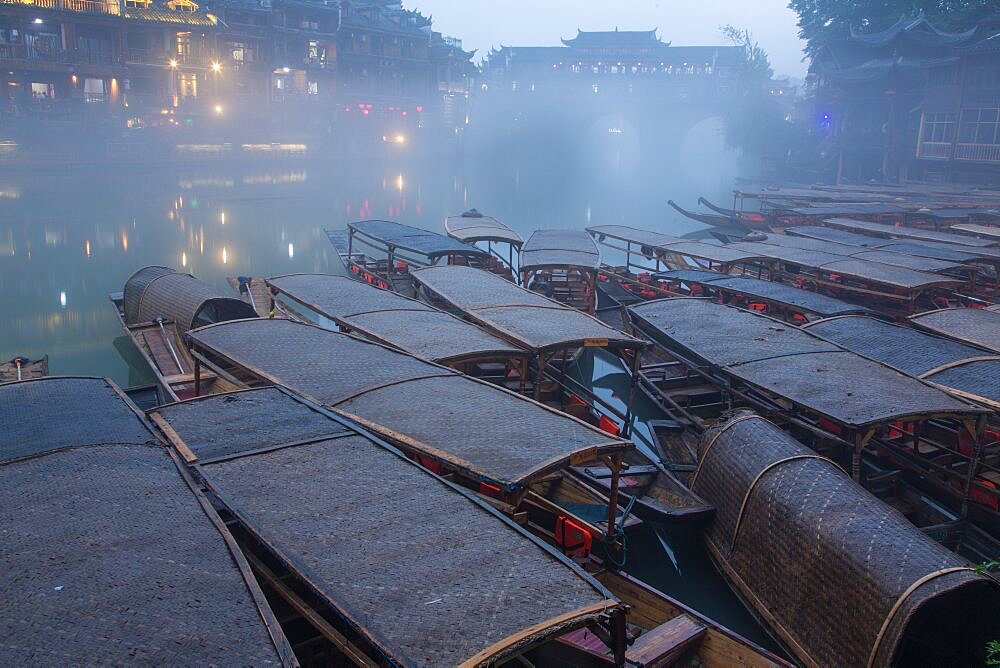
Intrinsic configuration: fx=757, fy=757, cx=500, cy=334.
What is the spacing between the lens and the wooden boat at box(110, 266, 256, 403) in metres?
11.3

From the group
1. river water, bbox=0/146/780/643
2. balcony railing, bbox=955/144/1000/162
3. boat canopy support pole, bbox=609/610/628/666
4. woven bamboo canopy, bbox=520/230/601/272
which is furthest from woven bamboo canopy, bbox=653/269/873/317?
balcony railing, bbox=955/144/1000/162

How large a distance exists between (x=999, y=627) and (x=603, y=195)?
4360 cm

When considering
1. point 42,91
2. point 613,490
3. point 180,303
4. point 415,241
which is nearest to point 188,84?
point 42,91

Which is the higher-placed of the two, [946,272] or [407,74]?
[407,74]

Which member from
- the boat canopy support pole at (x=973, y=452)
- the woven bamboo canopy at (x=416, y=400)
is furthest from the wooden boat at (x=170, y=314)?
the boat canopy support pole at (x=973, y=452)

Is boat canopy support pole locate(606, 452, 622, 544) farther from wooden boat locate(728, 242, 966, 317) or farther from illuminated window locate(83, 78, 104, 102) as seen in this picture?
illuminated window locate(83, 78, 104, 102)

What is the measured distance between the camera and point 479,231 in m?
18.1

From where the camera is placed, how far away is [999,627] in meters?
5.43

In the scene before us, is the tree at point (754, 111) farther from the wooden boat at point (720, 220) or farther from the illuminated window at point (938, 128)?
the wooden boat at point (720, 220)

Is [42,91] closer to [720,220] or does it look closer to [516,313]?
[720,220]

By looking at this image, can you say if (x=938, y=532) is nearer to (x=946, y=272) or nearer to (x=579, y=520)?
(x=579, y=520)

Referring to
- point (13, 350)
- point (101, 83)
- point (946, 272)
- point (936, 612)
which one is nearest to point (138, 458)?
point (936, 612)

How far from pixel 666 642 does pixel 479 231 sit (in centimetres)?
1372

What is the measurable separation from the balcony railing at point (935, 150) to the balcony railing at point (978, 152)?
25.4 inches
